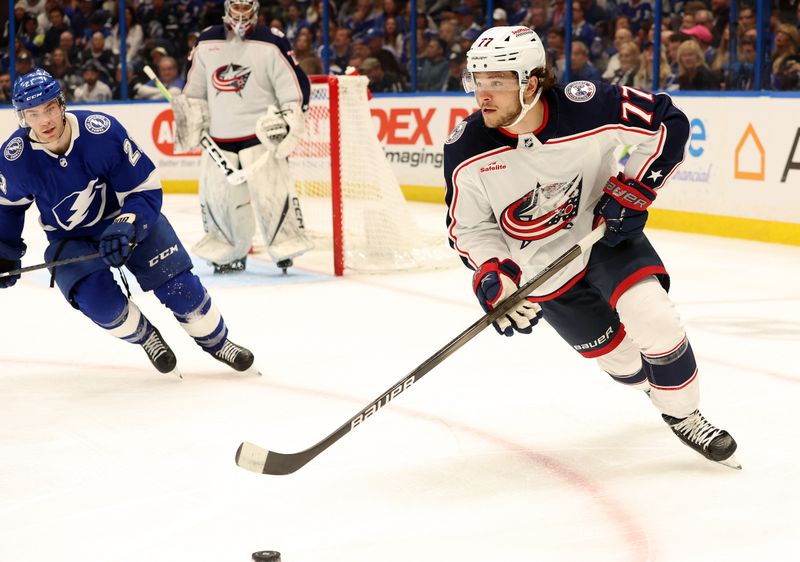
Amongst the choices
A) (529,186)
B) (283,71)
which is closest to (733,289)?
(283,71)

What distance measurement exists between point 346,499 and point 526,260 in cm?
71

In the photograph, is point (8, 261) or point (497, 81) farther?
point (8, 261)

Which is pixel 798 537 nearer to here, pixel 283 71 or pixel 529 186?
pixel 529 186

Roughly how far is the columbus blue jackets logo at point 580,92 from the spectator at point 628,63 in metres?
4.62

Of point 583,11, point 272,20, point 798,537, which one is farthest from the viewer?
point 272,20

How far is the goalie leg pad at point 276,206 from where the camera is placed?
18.0 feet

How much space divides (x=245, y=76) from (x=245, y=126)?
0.24 m

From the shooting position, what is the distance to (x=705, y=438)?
2531mm

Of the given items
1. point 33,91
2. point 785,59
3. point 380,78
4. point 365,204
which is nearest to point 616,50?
point 785,59

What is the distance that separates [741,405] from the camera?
312 centimetres

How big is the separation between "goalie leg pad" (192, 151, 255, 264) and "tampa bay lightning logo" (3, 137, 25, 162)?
2247 mm

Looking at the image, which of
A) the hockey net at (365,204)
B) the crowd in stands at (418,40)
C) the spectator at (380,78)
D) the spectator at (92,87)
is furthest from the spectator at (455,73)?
the spectator at (92,87)

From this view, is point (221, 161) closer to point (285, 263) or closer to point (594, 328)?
point (285, 263)

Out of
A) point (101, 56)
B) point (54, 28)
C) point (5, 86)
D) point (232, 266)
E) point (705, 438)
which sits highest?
point (54, 28)
